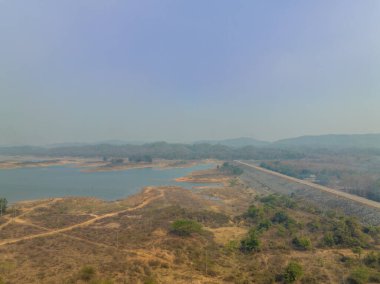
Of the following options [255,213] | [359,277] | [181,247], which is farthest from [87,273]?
[255,213]

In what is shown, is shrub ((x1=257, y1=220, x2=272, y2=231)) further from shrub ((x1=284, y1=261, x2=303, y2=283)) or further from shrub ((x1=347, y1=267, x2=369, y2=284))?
shrub ((x1=347, y1=267, x2=369, y2=284))

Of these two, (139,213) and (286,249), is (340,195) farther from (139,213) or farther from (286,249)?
(139,213)

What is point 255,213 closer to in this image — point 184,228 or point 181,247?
point 184,228

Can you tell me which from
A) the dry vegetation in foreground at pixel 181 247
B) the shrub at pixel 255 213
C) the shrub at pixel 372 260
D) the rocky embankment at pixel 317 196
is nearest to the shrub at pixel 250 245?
the dry vegetation in foreground at pixel 181 247

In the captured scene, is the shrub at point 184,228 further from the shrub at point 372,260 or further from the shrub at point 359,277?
the shrub at point 372,260

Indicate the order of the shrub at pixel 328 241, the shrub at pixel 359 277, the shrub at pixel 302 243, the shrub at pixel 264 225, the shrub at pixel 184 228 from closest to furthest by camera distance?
the shrub at pixel 359 277 → the shrub at pixel 302 243 → the shrub at pixel 328 241 → the shrub at pixel 184 228 → the shrub at pixel 264 225

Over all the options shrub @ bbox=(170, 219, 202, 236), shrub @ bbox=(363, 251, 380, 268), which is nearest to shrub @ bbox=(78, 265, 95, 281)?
shrub @ bbox=(170, 219, 202, 236)

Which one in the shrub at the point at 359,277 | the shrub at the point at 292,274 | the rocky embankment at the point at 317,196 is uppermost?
the shrub at the point at 292,274

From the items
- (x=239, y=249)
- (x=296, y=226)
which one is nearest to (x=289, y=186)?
(x=296, y=226)
